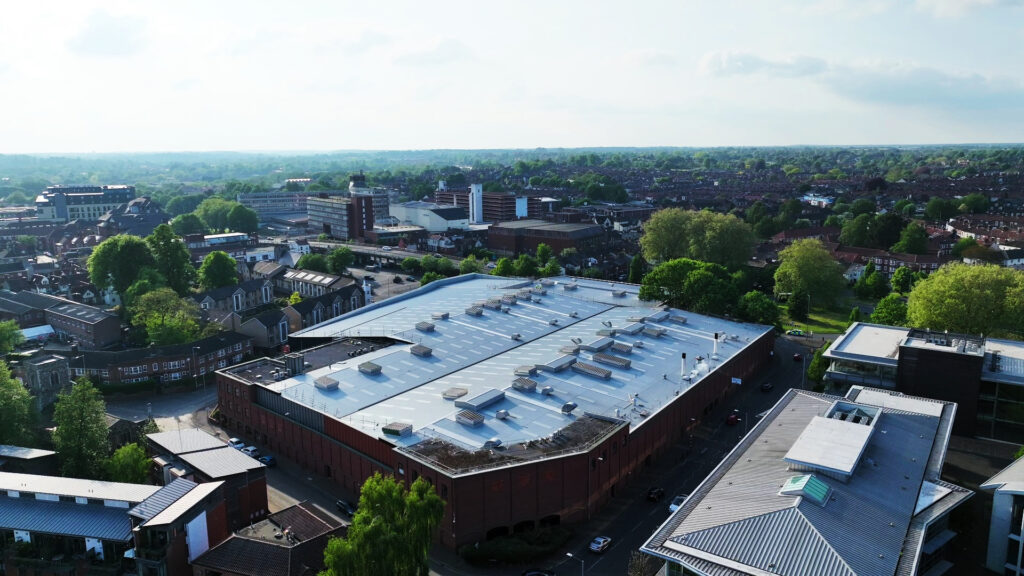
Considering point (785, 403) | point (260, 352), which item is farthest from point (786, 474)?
point (260, 352)

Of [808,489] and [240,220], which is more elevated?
[240,220]

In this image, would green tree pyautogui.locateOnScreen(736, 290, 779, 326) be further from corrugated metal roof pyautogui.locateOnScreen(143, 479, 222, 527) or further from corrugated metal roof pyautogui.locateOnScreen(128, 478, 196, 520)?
corrugated metal roof pyautogui.locateOnScreen(128, 478, 196, 520)

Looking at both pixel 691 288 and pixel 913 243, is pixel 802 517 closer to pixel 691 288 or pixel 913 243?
pixel 691 288

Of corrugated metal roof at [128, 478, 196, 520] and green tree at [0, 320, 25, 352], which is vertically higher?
green tree at [0, 320, 25, 352]

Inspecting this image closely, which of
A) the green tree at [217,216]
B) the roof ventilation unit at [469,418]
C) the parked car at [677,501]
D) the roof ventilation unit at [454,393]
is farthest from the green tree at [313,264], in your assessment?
the parked car at [677,501]

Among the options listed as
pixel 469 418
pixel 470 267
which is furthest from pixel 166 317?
pixel 469 418

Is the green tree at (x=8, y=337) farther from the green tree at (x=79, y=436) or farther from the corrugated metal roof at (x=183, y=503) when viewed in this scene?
the corrugated metal roof at (x=183, y=503)

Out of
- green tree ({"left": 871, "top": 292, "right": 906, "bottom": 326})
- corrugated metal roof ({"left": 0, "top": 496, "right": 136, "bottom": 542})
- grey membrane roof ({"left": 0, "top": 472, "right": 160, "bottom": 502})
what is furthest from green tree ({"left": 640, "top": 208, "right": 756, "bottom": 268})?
corrugated metal roof ({"left": 0, "top": 496, "right": 136, "bottom": 542})
